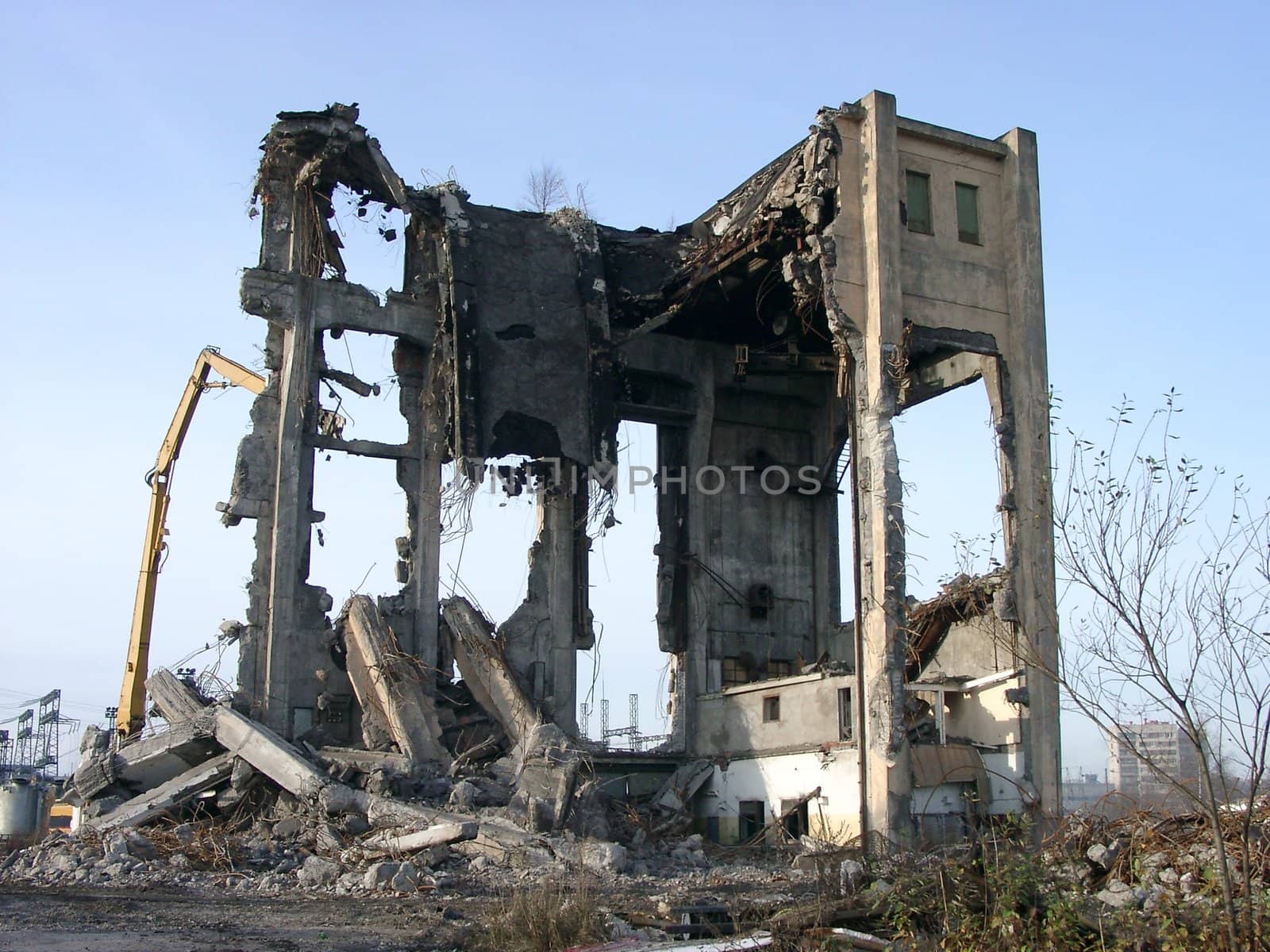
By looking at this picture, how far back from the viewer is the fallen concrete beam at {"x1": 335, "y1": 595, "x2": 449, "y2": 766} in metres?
17.0

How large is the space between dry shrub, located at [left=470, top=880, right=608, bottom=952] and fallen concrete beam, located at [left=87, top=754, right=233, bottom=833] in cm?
753

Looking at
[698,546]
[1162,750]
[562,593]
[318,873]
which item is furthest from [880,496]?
[1162,750]

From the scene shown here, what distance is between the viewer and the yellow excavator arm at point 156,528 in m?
20.0

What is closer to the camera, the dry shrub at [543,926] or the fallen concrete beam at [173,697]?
the dry shrub at [543,926]

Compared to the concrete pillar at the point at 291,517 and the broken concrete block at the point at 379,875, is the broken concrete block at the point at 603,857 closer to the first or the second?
the broken concrete block at the point at 379,875

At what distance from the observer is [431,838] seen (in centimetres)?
1398

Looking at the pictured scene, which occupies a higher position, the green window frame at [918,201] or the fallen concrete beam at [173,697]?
the green window frame at [918,201]

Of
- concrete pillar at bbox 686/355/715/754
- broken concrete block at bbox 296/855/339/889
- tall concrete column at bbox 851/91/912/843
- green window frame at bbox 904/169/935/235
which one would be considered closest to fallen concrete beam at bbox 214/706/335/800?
broken concrete block at bbox 296/855/339/889

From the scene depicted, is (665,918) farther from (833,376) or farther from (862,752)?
(833,376)

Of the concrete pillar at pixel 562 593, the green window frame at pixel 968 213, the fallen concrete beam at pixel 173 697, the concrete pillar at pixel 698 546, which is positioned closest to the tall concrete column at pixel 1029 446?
the green window frame at pixel 968 213

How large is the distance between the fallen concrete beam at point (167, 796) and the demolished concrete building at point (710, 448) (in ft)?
4.35

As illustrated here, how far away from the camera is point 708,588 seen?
21.4 metres

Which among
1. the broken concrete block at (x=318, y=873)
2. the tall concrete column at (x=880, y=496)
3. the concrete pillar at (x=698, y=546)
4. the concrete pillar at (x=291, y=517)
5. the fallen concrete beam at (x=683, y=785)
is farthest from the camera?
the concrete pillar at (x=698, y=546)

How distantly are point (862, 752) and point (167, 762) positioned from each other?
28.7 feet
